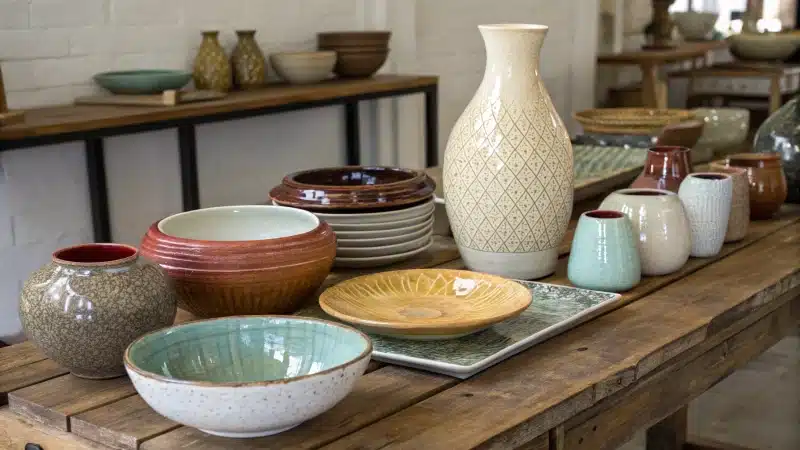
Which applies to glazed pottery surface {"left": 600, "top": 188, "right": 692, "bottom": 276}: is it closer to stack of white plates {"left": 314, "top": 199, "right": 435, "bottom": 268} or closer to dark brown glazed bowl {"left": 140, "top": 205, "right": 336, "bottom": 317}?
stack of white plates {"left": 314, "top": 199, "right": 435, "bottom": 268}

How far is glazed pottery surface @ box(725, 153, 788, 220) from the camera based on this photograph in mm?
1791

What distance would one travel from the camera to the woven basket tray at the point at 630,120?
2.55 m

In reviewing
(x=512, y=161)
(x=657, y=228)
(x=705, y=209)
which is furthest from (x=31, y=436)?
(x=705, y=209)

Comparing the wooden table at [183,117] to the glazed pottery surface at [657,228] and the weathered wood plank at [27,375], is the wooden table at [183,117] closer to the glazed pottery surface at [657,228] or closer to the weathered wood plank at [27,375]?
the weathered wood plank at [27,375]

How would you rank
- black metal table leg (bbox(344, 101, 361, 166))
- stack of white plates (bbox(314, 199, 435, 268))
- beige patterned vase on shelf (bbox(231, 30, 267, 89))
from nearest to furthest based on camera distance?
stack of white plates (bbox(314, 199, 435, 268))
beige patterned vase on shelf (bbox(231, 30, 267, 89))
black metal table leg (bbox(344, 101, 361, 166))

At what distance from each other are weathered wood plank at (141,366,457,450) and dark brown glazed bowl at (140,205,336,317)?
0.18m

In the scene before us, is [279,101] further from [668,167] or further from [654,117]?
[668,167]

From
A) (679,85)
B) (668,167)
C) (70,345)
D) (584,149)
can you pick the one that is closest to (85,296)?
(70,345)

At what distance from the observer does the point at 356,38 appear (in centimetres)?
343

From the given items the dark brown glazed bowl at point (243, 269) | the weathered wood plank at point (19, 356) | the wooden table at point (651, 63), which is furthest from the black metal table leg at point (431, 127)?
the weathered wood plank at point (19, 356)

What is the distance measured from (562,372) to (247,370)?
1.08 feet

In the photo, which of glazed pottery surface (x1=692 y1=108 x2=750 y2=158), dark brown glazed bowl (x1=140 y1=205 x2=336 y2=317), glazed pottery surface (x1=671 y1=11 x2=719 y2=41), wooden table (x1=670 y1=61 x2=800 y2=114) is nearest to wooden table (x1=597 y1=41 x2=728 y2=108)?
wooden table (x1=670 y1=61 x2=800 y2=114)

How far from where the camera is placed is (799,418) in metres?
2.62

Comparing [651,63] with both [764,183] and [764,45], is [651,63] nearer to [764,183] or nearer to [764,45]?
[764,45]
